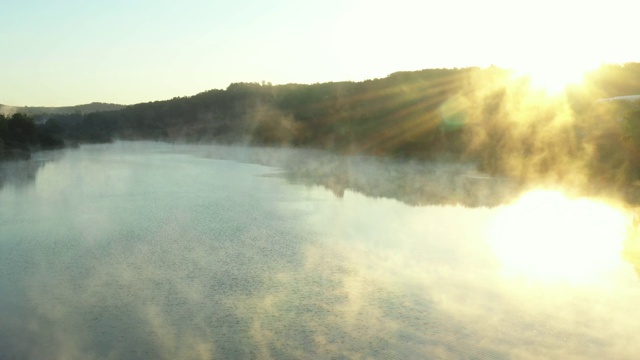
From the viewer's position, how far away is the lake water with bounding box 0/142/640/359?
7824 millimetres

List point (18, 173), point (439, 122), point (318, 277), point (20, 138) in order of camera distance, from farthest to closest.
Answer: point (20, 138) < point (439, 122) < point (18, 173) < point (318, 277)

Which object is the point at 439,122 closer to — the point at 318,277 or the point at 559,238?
the point at 559,238

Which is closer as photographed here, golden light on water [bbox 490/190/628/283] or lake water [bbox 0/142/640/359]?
lake water [bbox 0/142/640/359]

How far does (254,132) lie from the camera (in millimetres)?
72750

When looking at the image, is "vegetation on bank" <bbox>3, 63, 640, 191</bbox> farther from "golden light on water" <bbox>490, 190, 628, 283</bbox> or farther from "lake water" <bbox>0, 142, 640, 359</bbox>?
"lake water" <bbox>0, 142, 640, 359</bbox>

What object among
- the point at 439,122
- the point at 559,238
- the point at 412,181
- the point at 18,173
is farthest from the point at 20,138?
the point at 559,238

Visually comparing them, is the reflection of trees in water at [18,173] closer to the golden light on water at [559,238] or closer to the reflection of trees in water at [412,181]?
the reflection of trees in water at [412,181]

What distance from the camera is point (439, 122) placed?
42.2 m

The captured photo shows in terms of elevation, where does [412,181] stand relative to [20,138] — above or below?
below

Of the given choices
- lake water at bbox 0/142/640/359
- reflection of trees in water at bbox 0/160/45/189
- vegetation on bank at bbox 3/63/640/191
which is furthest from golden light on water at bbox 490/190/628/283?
reflection of trees in water at bbox 0/160/45/189

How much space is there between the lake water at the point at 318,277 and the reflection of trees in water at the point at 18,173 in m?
6.26

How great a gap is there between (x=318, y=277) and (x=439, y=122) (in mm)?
32997

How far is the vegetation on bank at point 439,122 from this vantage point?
27906 mm

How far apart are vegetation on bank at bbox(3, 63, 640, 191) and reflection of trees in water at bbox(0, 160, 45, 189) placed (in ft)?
40.5
